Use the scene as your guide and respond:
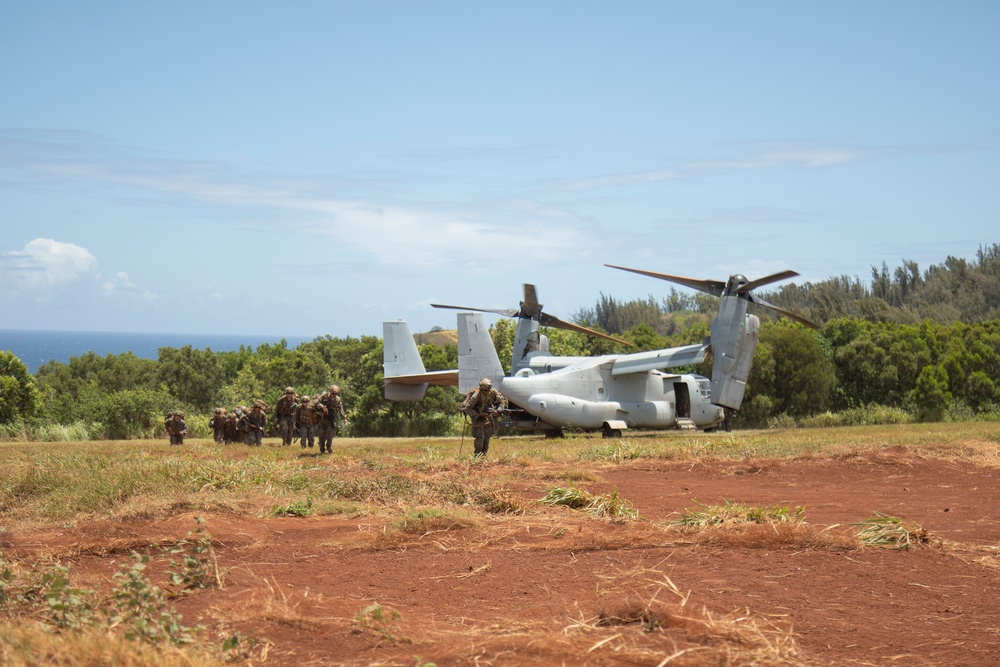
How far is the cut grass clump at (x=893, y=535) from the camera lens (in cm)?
832

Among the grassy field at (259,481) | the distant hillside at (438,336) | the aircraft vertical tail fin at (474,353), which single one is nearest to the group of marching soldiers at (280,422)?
the aircraft vertical tail fin at (474,353)

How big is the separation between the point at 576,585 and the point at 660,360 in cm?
2321

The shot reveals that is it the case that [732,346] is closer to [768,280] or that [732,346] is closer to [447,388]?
[768,280]

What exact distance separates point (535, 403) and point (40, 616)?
23470 mm

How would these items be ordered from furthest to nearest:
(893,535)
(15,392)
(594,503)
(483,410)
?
(15,392) → (483,410) → (594,503) → (893,535)

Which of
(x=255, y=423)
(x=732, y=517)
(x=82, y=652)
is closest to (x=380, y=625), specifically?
(x=82, y=652)

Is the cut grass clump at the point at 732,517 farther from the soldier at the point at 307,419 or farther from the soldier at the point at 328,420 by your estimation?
the soldier at the point at 307,419

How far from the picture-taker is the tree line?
36094 mm

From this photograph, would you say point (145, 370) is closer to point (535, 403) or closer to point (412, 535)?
point (535, 403)

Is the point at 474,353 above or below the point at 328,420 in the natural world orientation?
above

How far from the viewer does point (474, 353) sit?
30.0 m

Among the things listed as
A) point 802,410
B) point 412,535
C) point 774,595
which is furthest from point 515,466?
point 802,410

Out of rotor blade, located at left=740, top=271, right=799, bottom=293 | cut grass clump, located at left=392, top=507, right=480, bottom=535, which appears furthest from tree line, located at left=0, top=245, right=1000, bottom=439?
cut grass clump, located at left=392, top=507, right=480, bottom=535

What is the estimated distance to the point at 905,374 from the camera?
4562 cm
